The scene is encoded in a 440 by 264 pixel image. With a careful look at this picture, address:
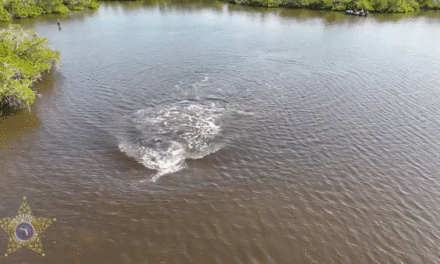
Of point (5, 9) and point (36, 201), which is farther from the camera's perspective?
point (5, 9)

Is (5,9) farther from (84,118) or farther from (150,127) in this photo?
(150,127)

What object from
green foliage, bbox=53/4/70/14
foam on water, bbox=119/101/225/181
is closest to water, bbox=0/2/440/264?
foam on water, bbox=119/101/225/181

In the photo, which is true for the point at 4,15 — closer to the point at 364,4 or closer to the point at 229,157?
the point at 229,157

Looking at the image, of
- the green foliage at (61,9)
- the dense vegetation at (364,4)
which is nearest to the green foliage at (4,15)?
the green foliage at (61,9)

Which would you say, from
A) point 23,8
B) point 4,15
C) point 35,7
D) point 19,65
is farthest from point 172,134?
point 35,7

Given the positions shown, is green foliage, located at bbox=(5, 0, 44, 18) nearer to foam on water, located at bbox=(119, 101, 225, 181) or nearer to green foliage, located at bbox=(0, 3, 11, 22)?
green foliage, located at bbox=(0, 3, 11, 22)

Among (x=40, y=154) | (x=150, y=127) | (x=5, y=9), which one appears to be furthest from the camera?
(x=5, y=9)

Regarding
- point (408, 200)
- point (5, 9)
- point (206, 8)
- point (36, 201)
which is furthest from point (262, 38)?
point (5, 9)

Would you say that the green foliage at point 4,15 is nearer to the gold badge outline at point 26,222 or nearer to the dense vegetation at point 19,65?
the dense vegetation at point 19,65
